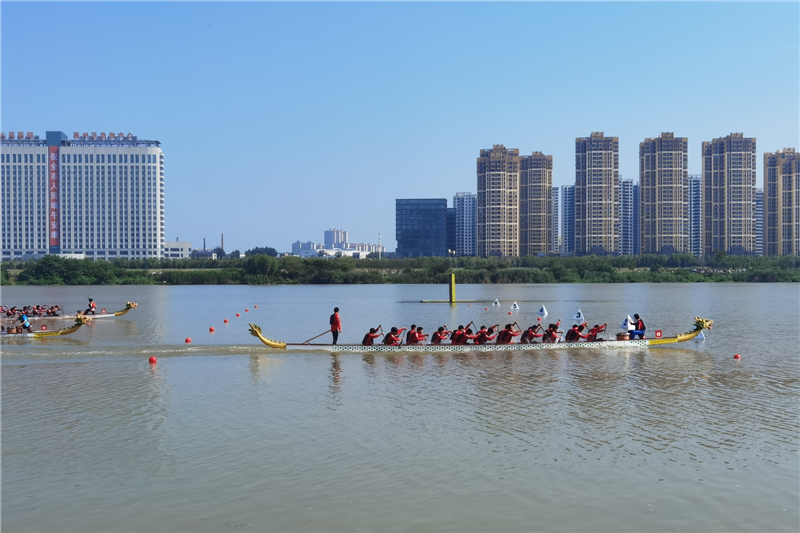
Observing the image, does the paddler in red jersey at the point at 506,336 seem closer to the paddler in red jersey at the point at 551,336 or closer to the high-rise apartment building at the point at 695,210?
the paddler in red jersey at the point at 551,336

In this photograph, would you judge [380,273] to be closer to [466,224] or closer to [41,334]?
[41,334]

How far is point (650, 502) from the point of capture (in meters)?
7.38

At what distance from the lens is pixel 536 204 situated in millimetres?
139875

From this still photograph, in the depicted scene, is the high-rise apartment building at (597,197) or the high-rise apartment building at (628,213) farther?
the high-rise apartment building at (628,213)

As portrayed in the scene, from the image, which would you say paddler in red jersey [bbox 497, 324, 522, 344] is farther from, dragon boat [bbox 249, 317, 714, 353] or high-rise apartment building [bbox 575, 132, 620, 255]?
high-rise apartment building [bbox 575, 132, 620, 255]

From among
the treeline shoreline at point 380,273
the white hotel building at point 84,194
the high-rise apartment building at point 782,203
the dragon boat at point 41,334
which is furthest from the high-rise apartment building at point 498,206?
the dragon boat at point 41,334

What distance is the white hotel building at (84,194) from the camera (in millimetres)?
139125

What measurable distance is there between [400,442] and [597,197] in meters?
125

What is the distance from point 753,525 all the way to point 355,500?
12.7ft

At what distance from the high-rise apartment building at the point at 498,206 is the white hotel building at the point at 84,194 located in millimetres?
64245

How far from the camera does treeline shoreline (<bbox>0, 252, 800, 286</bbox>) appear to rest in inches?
3086

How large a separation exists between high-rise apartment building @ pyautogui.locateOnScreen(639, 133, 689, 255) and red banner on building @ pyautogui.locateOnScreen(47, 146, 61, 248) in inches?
4419

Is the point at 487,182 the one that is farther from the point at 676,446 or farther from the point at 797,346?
the point at 676,446

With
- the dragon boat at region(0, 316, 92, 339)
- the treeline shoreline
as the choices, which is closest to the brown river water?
the dragon boat at region(0, 316, 92, 339)
